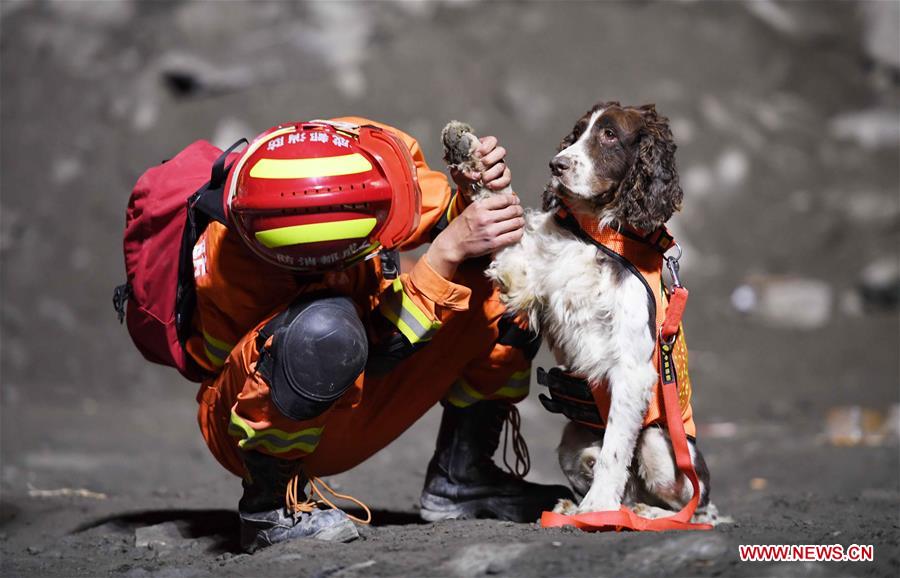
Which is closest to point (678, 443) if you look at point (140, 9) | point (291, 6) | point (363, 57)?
point (363, 57)

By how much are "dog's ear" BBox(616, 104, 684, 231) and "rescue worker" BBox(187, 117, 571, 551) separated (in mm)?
376

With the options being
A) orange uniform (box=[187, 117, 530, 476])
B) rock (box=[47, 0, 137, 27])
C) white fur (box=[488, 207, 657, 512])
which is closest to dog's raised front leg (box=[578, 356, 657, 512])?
white fur (box=[488, 207, 657, 512])

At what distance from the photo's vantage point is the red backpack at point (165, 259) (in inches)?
138

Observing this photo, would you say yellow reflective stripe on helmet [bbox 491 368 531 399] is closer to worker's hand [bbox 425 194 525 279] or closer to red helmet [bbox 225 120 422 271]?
worker's hand [bbox 425 194 525 279]

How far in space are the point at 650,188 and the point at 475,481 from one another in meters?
1.29

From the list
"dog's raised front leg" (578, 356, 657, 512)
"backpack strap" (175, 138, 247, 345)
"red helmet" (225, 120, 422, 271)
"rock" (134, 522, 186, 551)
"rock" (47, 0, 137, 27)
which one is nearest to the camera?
"red helmet" (225, 120, 422, 271)

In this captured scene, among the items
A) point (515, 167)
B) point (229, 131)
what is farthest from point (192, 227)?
point (229, 131)

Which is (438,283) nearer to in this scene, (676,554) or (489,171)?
(489,171)

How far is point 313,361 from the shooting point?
Result: 3094mm

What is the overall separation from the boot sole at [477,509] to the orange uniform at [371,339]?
14.0 inches

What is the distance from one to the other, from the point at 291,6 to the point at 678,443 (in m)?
8.80

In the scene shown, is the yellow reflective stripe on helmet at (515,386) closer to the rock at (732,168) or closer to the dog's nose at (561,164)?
the dog's nose at (561,164)

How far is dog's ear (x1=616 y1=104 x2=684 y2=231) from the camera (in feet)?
11.6

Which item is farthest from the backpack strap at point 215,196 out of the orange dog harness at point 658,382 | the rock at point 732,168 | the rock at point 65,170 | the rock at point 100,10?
the rock at point 100,10
